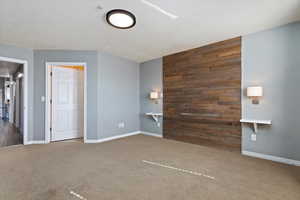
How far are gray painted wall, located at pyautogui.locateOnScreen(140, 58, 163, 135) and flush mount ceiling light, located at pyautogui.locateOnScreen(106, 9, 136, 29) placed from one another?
215cm

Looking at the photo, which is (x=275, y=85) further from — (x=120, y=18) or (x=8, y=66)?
(x=8, y=66)

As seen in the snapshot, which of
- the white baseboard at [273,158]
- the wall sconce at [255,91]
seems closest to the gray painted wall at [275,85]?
the white baseboard at [273,158]

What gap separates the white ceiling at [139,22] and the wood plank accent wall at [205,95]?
1.21 ft

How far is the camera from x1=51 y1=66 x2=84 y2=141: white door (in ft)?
13.2

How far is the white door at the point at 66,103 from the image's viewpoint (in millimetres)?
4035

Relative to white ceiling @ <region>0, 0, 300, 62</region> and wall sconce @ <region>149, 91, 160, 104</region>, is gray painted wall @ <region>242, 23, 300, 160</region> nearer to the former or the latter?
white ceiling @ <region>0, 0, 300, 62</region>

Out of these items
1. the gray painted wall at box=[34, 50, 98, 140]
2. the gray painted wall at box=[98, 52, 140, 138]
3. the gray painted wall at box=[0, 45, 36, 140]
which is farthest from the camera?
the gray painted wall at box=[98, 52, 140, 138]

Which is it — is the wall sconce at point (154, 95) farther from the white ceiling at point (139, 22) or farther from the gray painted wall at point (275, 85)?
the gray painted wall at point (275, 85)

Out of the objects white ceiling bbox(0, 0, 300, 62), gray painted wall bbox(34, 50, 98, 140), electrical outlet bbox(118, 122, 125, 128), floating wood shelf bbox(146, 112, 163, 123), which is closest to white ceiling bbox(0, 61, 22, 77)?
gray painted wall bbox(34, 50, 98, 140)

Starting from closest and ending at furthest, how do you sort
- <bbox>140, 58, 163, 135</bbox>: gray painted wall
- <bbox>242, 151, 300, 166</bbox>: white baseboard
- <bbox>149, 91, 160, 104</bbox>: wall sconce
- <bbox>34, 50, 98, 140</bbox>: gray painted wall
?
1. <bbox>242, 151, 300, 166</bbox>: white baseboard
2. <bbox>34, 50, 98, 140</bbox>: gray painted wall
3. <bbox>149, 91, 160, 104</bbox>: wall sconce
4. <bbox>140, 58, 163, 135</bbox>: gray painted wall

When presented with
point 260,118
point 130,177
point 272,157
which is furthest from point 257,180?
point 130,177

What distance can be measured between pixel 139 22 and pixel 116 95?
7.58ft

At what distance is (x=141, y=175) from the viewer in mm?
2131

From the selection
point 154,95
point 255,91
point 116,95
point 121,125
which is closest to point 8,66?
point 116,95
